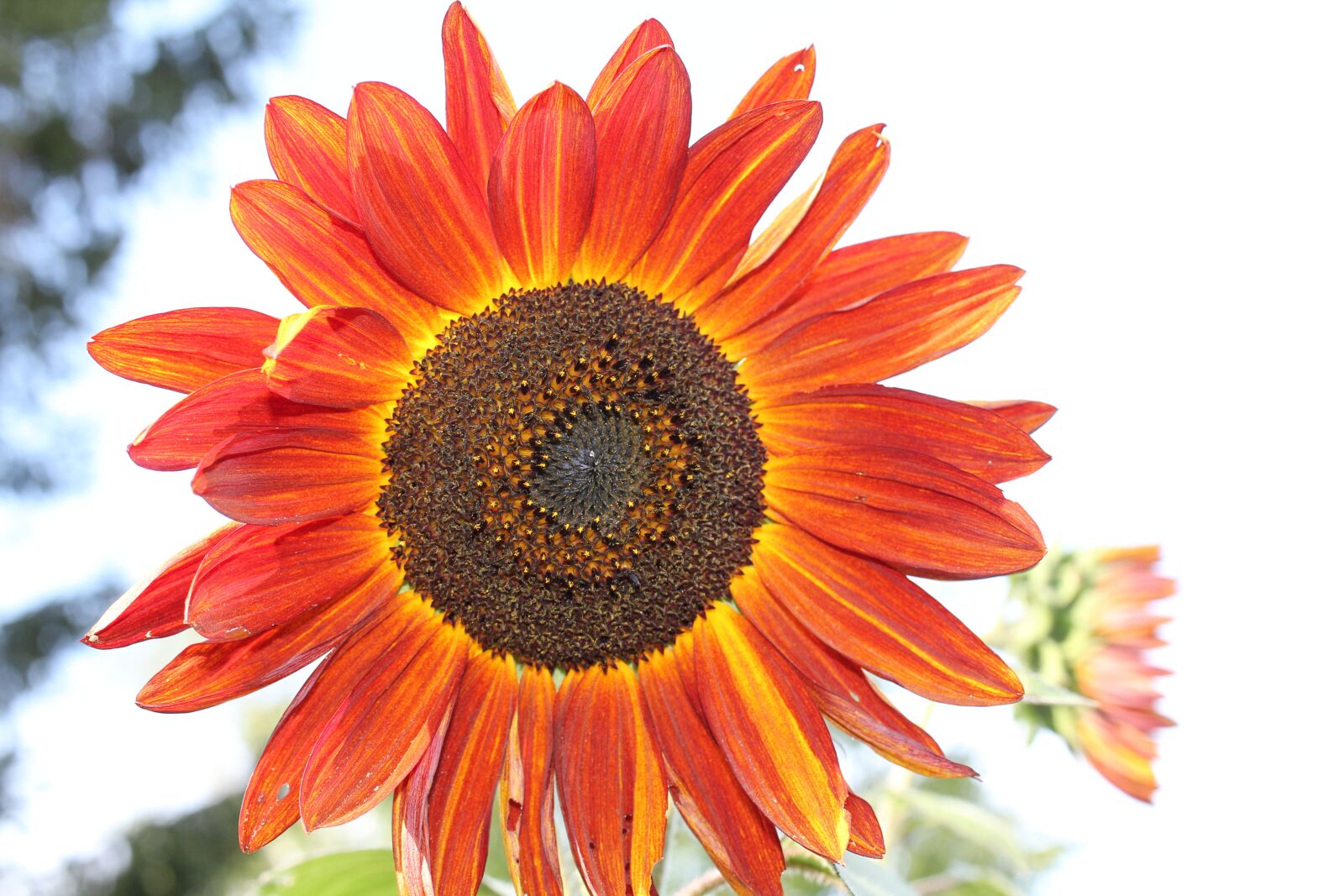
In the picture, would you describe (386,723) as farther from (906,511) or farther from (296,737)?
(906,511)

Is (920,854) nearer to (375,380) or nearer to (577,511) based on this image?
(577,511)

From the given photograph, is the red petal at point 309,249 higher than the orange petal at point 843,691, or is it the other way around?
the red petal at point 309,249

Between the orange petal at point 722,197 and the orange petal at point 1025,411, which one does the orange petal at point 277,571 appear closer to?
the orange petal at point 722,197

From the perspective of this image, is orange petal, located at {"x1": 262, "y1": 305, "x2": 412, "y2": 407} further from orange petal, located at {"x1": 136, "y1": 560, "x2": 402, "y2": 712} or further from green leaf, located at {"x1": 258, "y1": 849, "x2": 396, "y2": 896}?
green leaf, located at {"x1": 258, "y1": 849, "x2": 396, "y2": 896}

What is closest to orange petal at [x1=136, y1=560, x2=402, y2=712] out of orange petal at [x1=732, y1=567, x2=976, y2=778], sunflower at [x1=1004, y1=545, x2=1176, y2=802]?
orange petal at [x1=732, y1=567, x2=976, y2=778]

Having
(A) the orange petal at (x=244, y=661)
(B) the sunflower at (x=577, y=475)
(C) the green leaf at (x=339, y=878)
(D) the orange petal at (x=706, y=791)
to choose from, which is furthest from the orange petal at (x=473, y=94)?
(C) the green leaf at (x=339, y=878)

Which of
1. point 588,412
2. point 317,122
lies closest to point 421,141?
point 317,122

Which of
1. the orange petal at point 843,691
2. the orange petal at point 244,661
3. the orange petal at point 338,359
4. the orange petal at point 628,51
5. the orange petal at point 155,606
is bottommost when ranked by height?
the orange petal at point 244,661
